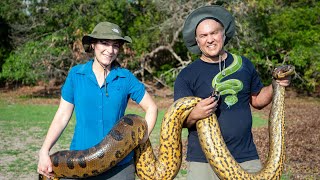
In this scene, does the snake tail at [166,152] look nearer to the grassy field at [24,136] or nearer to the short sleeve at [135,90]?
the short sleeve at [135,90]

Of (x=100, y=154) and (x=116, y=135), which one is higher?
(x=116, y=135)

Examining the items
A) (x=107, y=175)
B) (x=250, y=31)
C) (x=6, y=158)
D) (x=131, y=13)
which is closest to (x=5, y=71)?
(x=131, y=13)

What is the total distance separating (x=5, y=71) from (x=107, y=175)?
2521cm

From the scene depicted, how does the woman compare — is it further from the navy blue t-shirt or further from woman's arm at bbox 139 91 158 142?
the navy blue t-shirt

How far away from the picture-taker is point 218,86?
389cm

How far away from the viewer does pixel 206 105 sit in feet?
12.1

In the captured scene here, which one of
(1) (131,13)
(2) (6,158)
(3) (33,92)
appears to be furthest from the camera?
(3) (33,92)

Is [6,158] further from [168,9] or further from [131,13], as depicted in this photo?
[131,13]

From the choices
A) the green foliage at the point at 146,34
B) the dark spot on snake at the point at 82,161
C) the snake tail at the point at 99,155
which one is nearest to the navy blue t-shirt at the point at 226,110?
the snake tail at the point at 99,155

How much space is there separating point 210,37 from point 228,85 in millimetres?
457

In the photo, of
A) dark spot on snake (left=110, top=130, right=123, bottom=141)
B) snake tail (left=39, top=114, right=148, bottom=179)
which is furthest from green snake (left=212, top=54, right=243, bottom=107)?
dark spot on snake (left=110, top=130, right=123, bottom=141)

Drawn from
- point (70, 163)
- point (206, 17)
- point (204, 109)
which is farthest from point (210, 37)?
point (70, 163)

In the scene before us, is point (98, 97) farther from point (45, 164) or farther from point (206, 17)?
point (206, 17)

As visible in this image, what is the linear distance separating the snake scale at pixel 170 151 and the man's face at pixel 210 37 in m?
0.46
